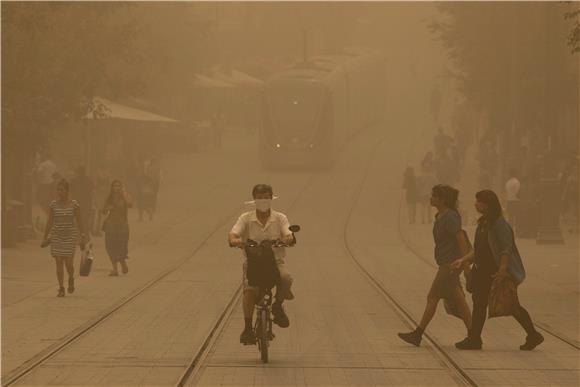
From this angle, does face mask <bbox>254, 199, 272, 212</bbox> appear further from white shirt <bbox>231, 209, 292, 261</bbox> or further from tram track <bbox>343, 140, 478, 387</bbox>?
tram track <bbox>343, 140, 478, 387</bbox>

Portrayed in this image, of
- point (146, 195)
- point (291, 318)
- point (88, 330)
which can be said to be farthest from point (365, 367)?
point (146, 195)

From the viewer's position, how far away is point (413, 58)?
442ft

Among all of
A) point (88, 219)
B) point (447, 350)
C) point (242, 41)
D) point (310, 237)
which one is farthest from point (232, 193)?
point (242, 41)

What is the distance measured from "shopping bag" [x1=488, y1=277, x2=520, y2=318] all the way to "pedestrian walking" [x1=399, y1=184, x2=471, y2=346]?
0.40 m

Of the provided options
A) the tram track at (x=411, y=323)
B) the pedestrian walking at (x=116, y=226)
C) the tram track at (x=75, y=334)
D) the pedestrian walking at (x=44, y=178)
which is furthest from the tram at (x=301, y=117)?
the pedestrian walking at (x=116, y=226)

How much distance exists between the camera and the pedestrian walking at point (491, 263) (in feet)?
50.5

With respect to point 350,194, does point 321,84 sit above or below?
above

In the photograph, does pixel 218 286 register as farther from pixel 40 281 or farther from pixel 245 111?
pixel 245 111

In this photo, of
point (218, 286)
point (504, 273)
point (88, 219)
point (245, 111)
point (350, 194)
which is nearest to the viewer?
point (504, 273)

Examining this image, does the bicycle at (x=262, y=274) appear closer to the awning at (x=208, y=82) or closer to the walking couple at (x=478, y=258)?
the walking couple at (x=478, y=258)

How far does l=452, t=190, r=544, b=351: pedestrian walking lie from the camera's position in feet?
50.5

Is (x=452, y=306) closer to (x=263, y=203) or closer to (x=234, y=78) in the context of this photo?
(x=263, y=203)

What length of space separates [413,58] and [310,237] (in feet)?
324

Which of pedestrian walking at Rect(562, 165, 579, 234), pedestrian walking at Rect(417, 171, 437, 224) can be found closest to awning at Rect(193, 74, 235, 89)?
pedestrian walking at Rect(417, 171, 437, 224)
